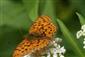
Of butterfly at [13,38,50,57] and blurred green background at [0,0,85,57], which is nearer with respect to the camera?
butterfly at [13,38,50,57]

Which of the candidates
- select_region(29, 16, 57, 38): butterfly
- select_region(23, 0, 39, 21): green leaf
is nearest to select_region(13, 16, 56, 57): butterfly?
select_region(29, 16, 57, 38): butterfly

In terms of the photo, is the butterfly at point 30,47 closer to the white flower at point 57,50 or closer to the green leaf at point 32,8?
the white flower at point 57,50

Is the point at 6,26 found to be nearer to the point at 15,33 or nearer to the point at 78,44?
the point at 15,33

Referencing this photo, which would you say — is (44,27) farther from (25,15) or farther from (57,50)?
(25,15)

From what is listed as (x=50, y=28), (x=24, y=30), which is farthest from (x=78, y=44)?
(x=24, y=30)

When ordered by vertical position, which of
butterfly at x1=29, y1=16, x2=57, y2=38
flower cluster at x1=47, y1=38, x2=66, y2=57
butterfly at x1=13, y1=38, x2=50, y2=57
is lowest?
flower cluster at x1=47, y1=38, x2=66, y2=57

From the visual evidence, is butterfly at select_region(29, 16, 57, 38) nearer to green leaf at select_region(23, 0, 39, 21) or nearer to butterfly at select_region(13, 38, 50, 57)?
butterfly at select_region(13, 38, 50, 57)

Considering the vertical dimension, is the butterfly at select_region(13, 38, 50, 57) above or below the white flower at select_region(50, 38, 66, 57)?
above

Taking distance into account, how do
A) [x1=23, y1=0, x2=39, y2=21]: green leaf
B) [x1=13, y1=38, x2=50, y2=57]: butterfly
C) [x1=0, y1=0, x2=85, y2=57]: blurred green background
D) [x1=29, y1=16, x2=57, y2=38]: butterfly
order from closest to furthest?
[x1=13, y1=38, x2=50, y2=57]: butterfly, [x1=29, y1=16, x2=57, y2=38]: butterfly, [x1=23, y1=0, x2=39, y2=21]: green leaf, [x1=0, y1=0, x2=85, y2=57]: blurred green background

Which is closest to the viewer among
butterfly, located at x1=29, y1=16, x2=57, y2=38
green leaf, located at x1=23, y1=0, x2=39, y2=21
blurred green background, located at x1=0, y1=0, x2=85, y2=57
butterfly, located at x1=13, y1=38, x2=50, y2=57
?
butterfly, located at x1=13, y1=38, x2=50, y2=57
